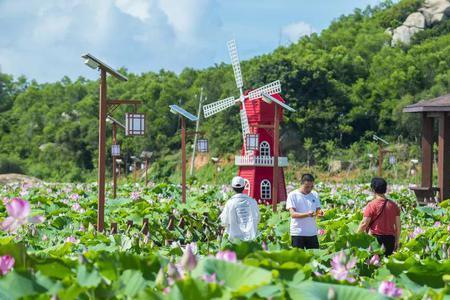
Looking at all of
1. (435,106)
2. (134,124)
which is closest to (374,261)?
(134,124)

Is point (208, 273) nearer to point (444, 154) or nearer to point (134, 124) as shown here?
point (134, 124)

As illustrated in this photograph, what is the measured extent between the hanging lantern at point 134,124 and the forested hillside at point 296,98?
2666 centimetres

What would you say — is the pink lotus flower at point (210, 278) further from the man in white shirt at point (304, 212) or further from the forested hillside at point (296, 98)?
the forested hillside at point (296, 98)

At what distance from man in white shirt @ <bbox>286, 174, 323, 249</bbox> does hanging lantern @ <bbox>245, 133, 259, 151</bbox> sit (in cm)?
1128

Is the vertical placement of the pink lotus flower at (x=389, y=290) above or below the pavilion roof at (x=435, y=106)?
below

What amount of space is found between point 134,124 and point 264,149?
8.78 m

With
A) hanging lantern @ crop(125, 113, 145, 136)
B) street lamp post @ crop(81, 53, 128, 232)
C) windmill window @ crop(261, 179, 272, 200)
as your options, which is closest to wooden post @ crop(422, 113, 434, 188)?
windmill window @ crop(261, 179, 272, 200)

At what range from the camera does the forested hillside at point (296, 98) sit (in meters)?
39.6

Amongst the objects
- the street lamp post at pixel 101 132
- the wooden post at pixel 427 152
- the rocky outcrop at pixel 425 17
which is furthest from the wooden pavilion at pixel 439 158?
the rocky outcrop at pixel 425 17

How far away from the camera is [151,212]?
10.5m

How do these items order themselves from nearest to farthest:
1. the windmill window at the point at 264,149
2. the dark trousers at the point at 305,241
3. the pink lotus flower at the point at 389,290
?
the pink lotus flower at the point at 389,290, the dark trousers at the point at 305,241, the windmill window at the point at 264,149

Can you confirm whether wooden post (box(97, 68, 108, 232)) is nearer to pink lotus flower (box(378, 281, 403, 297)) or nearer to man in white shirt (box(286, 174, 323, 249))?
man in white shirt (box(286, 174, 323, 249))

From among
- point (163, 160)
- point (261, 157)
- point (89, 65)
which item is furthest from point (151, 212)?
point (163, 160)

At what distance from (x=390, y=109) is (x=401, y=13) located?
22.9m
